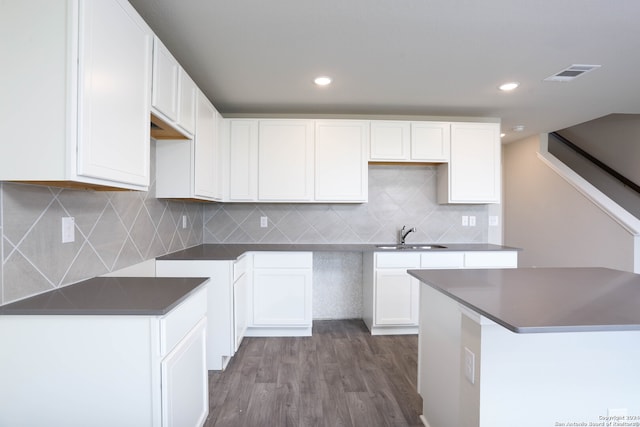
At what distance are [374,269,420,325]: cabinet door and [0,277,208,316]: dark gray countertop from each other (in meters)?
1.89

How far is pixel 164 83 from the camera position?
1807 millimetres

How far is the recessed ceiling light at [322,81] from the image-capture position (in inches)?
102

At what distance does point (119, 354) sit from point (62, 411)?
273 millimetres

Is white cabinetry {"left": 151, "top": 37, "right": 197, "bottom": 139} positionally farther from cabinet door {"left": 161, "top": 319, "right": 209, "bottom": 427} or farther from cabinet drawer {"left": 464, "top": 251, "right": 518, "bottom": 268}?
cabinet drawer {"left": 464, "top": 251, "right": 518, "bottom": 268}

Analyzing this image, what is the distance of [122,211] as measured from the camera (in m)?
1.96

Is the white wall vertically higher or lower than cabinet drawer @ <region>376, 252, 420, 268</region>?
higher

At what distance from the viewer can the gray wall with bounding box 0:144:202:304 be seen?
48.4 inches

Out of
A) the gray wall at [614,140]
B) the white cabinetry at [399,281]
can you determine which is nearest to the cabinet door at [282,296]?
the white cabinetry at [399,281]

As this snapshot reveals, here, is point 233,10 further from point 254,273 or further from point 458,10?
point 254,273

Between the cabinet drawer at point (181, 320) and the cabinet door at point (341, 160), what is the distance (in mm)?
1835

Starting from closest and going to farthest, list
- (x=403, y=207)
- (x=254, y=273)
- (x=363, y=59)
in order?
1. (x=363, y=59)
2. (x=254, y=273)
3. (x=403, y=207)

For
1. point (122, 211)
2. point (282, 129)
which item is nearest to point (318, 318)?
point (282, 129)

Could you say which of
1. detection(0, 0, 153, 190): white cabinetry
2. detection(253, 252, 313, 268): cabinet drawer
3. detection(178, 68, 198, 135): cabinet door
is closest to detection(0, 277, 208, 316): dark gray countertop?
detection(0, 0, 153, 190): white cabinetry

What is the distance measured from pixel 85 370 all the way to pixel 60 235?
64 centimetres
